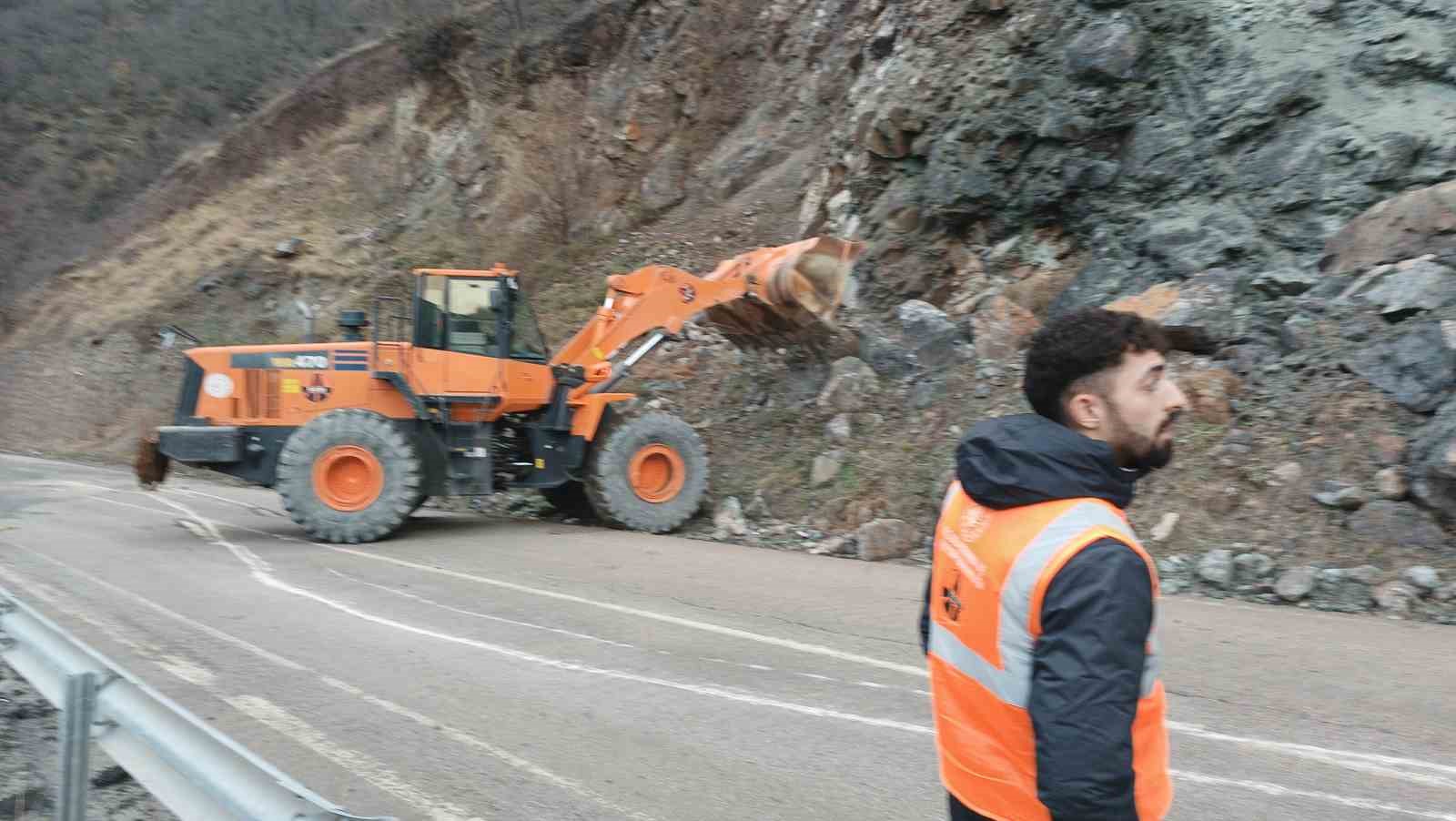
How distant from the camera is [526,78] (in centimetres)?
2733

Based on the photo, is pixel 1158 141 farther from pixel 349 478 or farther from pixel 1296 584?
pixel 349 478

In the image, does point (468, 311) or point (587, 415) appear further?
point (587, 415)

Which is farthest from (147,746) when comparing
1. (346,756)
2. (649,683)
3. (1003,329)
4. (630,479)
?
(1003,329)

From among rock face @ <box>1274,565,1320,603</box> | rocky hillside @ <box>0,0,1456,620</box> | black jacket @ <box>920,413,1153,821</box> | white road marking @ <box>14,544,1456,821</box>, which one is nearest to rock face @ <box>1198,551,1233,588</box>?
rocky hillside @ <box>0,0,1456,620</box>

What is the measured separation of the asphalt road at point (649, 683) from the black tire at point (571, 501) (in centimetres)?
315

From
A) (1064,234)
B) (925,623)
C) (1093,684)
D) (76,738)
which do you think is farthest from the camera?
(1064,234)

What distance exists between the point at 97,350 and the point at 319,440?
19.7 m

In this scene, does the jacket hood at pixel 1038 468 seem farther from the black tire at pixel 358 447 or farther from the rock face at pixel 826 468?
the rock face at pixel 826 468

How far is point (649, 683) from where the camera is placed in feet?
20.0

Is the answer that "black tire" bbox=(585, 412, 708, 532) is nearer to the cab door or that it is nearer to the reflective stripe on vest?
the cab door

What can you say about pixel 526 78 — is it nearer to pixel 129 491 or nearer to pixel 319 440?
pixel 129 491

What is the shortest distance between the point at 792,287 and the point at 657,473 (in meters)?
2.72

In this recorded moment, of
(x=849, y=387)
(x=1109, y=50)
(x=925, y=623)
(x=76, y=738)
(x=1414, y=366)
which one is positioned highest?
(x=1109, y=50)

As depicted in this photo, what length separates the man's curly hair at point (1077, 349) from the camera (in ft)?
7.19
